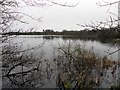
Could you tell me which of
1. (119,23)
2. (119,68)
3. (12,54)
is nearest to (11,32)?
(12,54)

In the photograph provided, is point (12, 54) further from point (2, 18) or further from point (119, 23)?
point (119, 23)

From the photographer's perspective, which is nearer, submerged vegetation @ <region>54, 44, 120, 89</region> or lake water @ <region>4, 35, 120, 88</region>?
lake water @ <region>4, 35, 120, 88</region>

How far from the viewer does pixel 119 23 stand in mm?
2693

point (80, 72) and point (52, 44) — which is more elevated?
point (52, 44)

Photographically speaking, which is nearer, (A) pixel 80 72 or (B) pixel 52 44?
(A) pixel 80 72

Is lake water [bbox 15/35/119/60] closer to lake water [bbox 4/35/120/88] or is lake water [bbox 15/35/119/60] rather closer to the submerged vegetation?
lake water [bbox 4/35/120/88]

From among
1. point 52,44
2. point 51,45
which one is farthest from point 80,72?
point 52,44

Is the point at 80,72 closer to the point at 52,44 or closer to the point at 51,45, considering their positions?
the point at 51,45

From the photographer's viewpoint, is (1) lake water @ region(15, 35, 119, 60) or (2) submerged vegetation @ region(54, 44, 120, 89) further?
(2) submerged vegetation @ region(54, 44, 120, 89)

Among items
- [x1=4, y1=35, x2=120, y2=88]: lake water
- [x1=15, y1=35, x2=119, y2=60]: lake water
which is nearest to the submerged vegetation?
[x1=4, y1=35, x2=120, y2=88]: lake water

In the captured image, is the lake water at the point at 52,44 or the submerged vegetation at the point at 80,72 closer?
the lake water at the point at 52,44

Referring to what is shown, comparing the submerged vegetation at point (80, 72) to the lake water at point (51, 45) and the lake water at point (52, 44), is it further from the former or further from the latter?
the lake water at point (52, 44)

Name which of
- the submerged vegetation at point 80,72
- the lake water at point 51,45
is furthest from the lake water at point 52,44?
the submerged vegetation at point 80,72

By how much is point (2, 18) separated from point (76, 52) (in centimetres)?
1488
